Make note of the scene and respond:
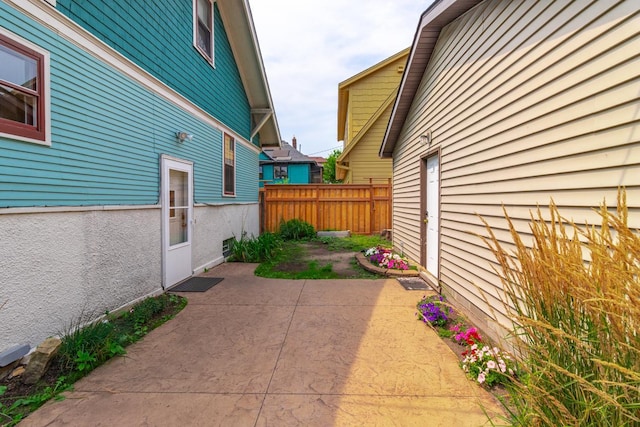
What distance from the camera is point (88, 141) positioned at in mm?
3605

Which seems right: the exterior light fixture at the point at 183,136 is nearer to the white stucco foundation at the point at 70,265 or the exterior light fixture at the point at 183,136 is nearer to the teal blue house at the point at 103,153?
the teal blue house at the point at 103,153

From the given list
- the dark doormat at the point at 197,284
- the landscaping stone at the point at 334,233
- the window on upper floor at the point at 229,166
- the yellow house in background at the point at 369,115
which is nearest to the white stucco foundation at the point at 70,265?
the dark doormat at the point at 197,284

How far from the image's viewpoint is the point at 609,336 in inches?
54.2

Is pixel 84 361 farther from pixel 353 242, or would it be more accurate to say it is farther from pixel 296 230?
pixel 296 230

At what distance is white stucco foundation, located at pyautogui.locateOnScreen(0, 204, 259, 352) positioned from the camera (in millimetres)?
2721

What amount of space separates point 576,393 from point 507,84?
2726 mm

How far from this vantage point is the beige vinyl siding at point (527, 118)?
6.40 feet

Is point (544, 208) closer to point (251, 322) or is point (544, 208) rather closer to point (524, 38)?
point (524, 38)

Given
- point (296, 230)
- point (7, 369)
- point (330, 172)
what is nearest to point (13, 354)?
point (7, 369)

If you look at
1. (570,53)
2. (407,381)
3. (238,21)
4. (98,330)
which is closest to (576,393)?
(407,381)

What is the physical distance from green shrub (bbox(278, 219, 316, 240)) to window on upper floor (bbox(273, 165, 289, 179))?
543 inches

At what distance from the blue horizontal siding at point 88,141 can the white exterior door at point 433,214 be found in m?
4.57

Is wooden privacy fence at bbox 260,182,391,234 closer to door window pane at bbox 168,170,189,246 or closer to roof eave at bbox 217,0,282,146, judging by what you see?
roof eave at bbox 217,0,282,146

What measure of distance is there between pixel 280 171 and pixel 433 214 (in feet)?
67.7
